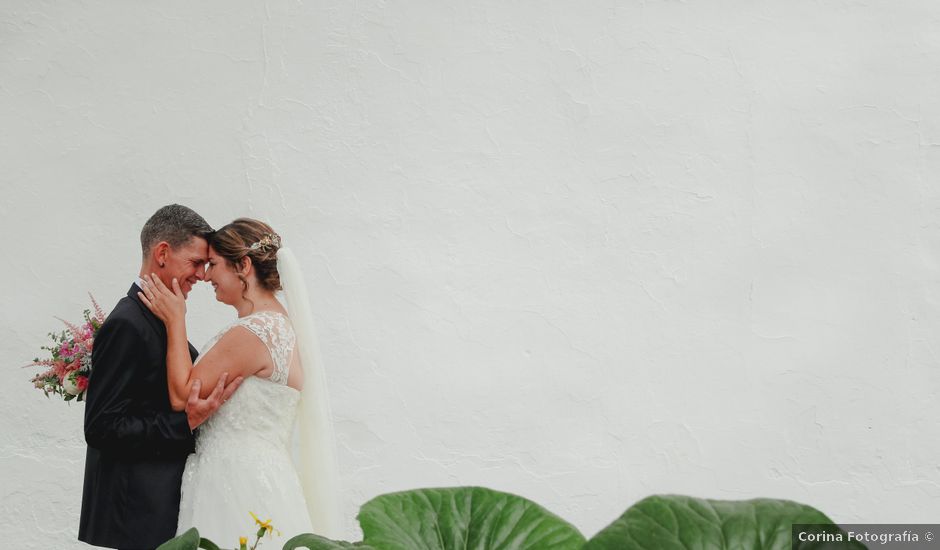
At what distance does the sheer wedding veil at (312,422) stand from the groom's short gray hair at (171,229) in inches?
8.0

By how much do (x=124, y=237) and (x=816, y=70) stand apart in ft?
9.14

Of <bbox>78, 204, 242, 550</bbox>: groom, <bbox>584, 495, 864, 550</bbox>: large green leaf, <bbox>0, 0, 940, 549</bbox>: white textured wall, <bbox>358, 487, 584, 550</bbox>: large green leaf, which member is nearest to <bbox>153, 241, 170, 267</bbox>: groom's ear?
<bbox>78, 204, 242, 550</bbox>: groom

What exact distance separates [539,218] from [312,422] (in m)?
1.65

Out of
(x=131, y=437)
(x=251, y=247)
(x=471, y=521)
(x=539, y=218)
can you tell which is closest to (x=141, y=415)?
(x=131, y=437)

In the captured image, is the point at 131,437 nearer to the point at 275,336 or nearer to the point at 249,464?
Answer: the point at 249,464

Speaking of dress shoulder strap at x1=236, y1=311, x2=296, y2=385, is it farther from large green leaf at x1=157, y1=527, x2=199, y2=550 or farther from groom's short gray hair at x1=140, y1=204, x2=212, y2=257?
large green leaf at x1=157, y1=527, x2=199, y2=550

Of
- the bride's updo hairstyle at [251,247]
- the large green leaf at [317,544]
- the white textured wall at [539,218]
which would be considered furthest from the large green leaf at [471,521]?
the white textured wall at [539,218]

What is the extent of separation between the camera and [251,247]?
84.2 inches

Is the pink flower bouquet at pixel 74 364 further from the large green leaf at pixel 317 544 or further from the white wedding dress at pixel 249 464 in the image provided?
the large green leaf at pixel 317 544

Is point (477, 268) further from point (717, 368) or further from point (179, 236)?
point (179, 236)

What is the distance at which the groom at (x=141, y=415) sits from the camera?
1.95 m

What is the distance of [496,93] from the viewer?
12.3 feet

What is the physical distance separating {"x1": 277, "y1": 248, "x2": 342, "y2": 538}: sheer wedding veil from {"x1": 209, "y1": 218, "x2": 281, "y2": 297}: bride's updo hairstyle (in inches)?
1.2

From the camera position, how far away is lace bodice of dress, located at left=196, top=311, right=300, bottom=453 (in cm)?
210
